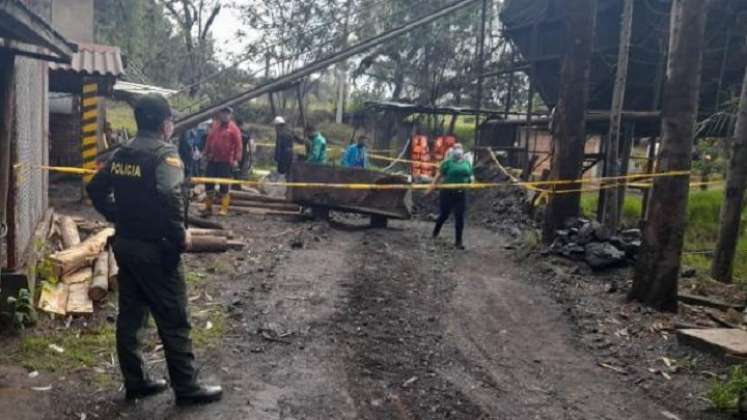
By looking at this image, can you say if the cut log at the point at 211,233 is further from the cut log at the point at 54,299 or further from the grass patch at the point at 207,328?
the cut log at the point at 54,299

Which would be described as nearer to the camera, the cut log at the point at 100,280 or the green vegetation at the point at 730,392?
the green vegetation at the point at 730,392

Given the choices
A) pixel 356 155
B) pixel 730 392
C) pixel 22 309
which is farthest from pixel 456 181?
pixel 22 309

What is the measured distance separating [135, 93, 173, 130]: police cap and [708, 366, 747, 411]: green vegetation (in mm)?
4678

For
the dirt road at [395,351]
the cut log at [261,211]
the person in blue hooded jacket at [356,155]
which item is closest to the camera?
the dirt road at [395,351]

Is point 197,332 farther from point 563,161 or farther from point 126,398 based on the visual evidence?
point 563,161

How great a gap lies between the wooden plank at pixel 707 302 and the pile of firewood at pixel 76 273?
679cm

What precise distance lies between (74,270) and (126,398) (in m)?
2.80

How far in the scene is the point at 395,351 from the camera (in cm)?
644

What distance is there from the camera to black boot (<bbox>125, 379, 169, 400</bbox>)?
16.7 ft

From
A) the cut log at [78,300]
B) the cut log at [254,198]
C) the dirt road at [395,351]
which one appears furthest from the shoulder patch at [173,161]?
the cut log at [254,198]

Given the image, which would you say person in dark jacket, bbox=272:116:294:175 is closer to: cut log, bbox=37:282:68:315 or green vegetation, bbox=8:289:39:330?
cut log, bbox=37:282:68:315

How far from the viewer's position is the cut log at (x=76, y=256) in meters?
7.22

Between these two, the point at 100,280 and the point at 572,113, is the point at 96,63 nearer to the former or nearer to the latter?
the point at 100,280

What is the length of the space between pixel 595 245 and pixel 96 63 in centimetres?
995
